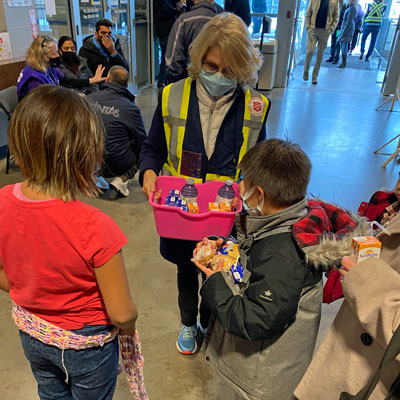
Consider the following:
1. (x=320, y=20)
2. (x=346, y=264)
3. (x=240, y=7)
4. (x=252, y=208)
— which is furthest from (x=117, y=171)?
(x=320, y=20)

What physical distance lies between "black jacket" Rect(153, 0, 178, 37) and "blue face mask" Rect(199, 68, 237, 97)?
20.6 feet

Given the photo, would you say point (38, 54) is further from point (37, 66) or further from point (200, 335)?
point (200, 335)

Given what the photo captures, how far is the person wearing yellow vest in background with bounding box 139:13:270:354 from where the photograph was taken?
5.63 ft

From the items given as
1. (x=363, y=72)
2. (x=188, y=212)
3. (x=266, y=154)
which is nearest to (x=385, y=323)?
(x=266, y=154)

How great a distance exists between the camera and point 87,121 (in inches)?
41.2

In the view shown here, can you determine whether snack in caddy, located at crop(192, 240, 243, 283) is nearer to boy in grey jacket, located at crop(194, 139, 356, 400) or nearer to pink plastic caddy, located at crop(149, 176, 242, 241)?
boy in grey jacket, located at crop(194, 139, 356, 400)

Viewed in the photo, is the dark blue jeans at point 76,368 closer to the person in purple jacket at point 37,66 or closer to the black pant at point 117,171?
the black pant at point 117,171

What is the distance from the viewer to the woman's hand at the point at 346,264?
112cm

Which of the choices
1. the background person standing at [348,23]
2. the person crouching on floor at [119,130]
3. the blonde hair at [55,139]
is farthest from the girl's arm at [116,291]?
the background person standing at [348,23]

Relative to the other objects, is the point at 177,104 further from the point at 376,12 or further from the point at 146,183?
the point at 376,12

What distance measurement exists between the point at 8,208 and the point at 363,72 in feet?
37.5

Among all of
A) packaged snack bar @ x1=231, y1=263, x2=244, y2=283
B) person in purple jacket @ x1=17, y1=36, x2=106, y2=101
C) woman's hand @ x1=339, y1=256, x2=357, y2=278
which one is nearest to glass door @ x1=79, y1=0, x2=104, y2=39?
person in purple jacket @ x1=17, y1=36, x2=106, y2=101

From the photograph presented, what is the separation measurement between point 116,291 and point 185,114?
3.11 ft

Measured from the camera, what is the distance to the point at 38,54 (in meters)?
4.16
